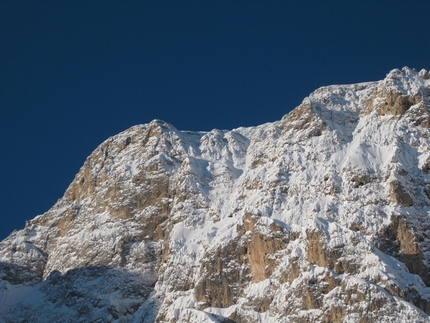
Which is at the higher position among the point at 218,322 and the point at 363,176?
the point at 363,176

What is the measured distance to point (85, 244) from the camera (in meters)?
159

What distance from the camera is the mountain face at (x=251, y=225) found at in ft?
395

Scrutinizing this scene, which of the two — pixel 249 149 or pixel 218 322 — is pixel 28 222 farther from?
pixel 218 322

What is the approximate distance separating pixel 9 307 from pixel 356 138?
2599 inches

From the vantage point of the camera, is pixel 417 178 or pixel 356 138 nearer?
pixel 417 178

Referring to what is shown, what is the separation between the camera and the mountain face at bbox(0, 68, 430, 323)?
4734 inches

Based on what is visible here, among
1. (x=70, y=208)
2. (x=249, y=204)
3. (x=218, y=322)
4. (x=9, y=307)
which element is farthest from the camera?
(x=70, y=208)

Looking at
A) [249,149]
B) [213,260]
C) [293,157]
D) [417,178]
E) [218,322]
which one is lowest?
[218,322]

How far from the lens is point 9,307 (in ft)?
504

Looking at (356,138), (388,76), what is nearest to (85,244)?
(356,138)

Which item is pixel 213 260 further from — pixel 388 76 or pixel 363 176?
pixel 388 76

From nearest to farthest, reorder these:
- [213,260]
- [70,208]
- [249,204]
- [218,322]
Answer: [218,322] < [213,260] < [249,204] < [70,208]

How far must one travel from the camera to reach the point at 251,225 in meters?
133

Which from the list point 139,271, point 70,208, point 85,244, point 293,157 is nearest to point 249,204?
point 293,157
